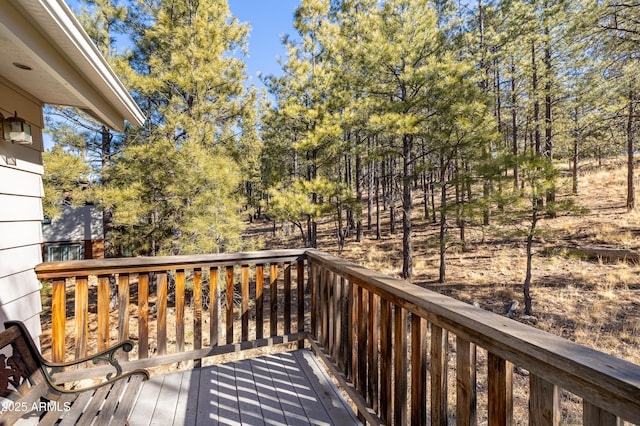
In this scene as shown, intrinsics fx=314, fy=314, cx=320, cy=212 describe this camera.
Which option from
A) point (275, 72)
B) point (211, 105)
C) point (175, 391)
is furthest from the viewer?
point (275, 72)

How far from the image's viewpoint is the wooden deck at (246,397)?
1.94 metres

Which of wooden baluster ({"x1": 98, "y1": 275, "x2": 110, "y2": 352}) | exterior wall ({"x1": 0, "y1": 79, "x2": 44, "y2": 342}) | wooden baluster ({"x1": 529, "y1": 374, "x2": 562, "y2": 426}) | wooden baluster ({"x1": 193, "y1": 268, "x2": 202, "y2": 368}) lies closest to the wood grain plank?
wooden baluster ({"x1": 193, "y1": 268, "x2": 202, "y2": 368})

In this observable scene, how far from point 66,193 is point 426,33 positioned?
953 cm

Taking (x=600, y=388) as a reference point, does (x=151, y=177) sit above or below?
above

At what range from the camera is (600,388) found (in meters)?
0.73

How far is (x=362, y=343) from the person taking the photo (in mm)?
1931

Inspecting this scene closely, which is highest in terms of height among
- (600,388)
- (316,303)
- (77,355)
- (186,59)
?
(186,59)

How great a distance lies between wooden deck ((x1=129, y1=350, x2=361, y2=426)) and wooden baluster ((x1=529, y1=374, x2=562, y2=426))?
1.29 meters

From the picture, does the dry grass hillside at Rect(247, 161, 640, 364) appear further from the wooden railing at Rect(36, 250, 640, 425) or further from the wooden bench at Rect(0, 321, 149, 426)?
the wooden bench at Rect(0, 321, 149, 426)

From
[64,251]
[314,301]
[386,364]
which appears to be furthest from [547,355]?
[64,251]

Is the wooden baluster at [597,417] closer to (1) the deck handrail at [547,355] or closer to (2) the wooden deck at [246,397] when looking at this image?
(1) the deck handrail at [547,355]

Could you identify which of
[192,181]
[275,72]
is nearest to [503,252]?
[275,72]

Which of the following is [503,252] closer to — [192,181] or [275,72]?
[275,72]

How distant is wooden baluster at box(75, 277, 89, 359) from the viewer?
2314 mm
